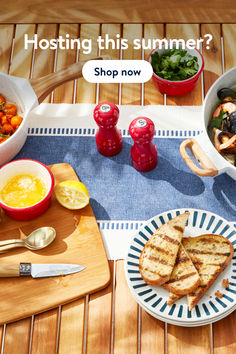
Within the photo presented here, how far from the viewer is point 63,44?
196 centimetres

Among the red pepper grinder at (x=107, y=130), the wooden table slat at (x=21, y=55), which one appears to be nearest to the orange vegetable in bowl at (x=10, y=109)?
the wooden table slat at (x=21, y=55)

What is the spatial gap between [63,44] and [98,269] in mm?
963

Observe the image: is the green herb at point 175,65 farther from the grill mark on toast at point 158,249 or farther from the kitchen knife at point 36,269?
the kitchen knife at point 36,269

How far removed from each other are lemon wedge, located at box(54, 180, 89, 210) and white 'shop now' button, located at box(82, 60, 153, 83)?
0.48 m

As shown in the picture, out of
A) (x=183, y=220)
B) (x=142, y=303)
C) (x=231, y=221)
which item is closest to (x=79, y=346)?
(x=142, y=303)

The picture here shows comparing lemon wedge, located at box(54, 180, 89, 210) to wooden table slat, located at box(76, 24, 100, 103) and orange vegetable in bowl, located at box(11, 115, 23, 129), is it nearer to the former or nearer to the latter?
orange vegetable in bowl, located at box(11, 115, 23, 129)

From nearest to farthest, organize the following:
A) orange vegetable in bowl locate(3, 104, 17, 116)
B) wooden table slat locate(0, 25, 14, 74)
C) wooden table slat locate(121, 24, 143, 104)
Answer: orange vegetable in bowl locate(3, 104, 17, 116) < wooden table slat locate(121, 24, 143, 104) < wooden table slat locate(0, 25, 14, 74)

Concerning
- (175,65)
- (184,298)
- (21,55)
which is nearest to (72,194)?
(184,298)

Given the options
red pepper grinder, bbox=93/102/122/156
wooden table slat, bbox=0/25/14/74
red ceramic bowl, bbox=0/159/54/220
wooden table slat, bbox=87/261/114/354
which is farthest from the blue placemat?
wooden table slat, bbox=0/25/14/74

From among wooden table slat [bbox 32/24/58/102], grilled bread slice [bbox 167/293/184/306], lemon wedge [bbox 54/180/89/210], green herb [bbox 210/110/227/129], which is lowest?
grilled bread slice [bbox 167/293/184/306]

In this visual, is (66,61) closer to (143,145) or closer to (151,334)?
(143,145)

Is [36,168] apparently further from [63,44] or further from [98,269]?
[63,44]

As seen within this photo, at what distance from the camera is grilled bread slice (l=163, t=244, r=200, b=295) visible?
1.35m

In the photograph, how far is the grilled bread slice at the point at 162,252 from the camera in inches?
54.4
